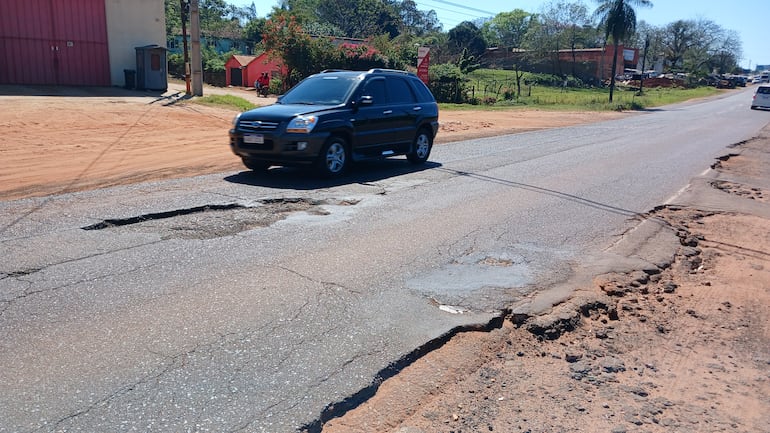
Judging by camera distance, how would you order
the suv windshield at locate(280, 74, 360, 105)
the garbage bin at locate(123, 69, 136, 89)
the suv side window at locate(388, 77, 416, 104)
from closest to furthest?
the suv windshield at locate(280, 74, 360, 105)
the suv side window at locate(388, 77, 416, 104)
the garbage bin at locate(123, 69, 136, 89)

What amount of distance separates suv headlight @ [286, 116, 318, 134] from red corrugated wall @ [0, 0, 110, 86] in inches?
894

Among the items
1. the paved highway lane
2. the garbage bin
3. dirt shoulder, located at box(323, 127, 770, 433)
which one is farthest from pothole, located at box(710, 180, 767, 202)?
the garbage bin

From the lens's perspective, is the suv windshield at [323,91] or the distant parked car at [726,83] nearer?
the suv windshield at [323,91]

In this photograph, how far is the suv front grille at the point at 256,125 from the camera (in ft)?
33.9

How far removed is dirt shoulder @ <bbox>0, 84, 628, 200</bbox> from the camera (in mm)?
10661

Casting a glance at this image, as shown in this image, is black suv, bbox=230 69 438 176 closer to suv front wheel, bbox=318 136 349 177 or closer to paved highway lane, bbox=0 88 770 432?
suv front wheel, bbox=318 136 349 177

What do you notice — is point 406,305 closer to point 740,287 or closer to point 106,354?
point 106,354

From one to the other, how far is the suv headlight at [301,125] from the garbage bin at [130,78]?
23.0 meters

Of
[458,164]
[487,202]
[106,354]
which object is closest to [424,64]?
[458,164]

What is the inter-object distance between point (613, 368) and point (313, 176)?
7.50 metres

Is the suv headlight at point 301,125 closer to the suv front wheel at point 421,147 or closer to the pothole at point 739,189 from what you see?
the suv front wheel at point 421,147

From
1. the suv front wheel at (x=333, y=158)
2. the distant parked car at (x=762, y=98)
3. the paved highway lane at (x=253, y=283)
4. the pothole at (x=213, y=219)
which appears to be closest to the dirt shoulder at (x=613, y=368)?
the paved highway lane at (x=253, y=283)

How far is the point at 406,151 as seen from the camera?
42.3 ft

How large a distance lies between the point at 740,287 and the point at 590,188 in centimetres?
519
